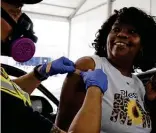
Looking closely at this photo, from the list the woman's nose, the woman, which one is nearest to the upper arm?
the woman

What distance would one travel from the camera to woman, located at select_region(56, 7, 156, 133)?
163 centimetres

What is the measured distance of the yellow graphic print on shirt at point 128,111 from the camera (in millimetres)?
1621

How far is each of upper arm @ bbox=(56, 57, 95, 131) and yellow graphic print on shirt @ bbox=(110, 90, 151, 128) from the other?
0.62ft

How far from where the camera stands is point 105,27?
209cm

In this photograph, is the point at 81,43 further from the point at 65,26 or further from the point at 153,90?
the point at 153,90

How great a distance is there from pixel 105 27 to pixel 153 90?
53 centimetres

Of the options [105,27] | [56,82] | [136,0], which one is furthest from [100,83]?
[56,82]

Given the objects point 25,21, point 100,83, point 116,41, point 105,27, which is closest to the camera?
point 25,21

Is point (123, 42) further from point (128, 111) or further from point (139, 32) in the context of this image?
point (128, 111)

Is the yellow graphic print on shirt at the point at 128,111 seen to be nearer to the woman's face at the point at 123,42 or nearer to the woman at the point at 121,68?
the woman at the point at 121,68

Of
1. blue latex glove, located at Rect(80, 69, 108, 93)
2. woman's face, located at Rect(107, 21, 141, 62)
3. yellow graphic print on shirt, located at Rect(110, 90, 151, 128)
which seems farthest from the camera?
woman's face, located at Rect(107, 21, 141, 62)

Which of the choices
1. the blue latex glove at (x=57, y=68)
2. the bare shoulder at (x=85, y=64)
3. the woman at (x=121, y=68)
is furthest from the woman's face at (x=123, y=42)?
the blue latex glove at (x=57, y=68)

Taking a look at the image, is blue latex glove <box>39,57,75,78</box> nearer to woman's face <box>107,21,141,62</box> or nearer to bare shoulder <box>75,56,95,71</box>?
bare shoulder <box>75,56,95,71</box>

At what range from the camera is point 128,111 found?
1639 mm
